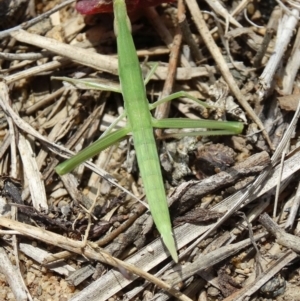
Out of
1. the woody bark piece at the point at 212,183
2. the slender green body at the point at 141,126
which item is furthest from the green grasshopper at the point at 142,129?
the woody bark piece at the point at 212,183

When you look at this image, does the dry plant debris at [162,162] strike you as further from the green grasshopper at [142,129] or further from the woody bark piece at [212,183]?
the green grasshopper at [142,129]

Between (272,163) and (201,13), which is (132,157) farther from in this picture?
(201,13)

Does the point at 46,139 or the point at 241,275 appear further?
the point at 46,139

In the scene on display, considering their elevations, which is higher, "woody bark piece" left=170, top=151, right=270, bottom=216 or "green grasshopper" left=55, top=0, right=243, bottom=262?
"green grasshopper" left=55, top=0, right=243, bottom=262

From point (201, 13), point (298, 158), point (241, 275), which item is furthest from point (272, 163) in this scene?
point (201, 13)

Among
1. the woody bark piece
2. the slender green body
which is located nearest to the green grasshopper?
the slender green body

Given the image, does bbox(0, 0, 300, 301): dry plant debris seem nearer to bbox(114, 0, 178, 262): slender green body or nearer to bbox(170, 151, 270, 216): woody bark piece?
bbox(170, 151, 270, 216): woody bark piece

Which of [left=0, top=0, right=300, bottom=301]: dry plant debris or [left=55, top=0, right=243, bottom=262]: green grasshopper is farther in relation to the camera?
[left=0, top=0, right=300, bottom=301]: dry plant debris
